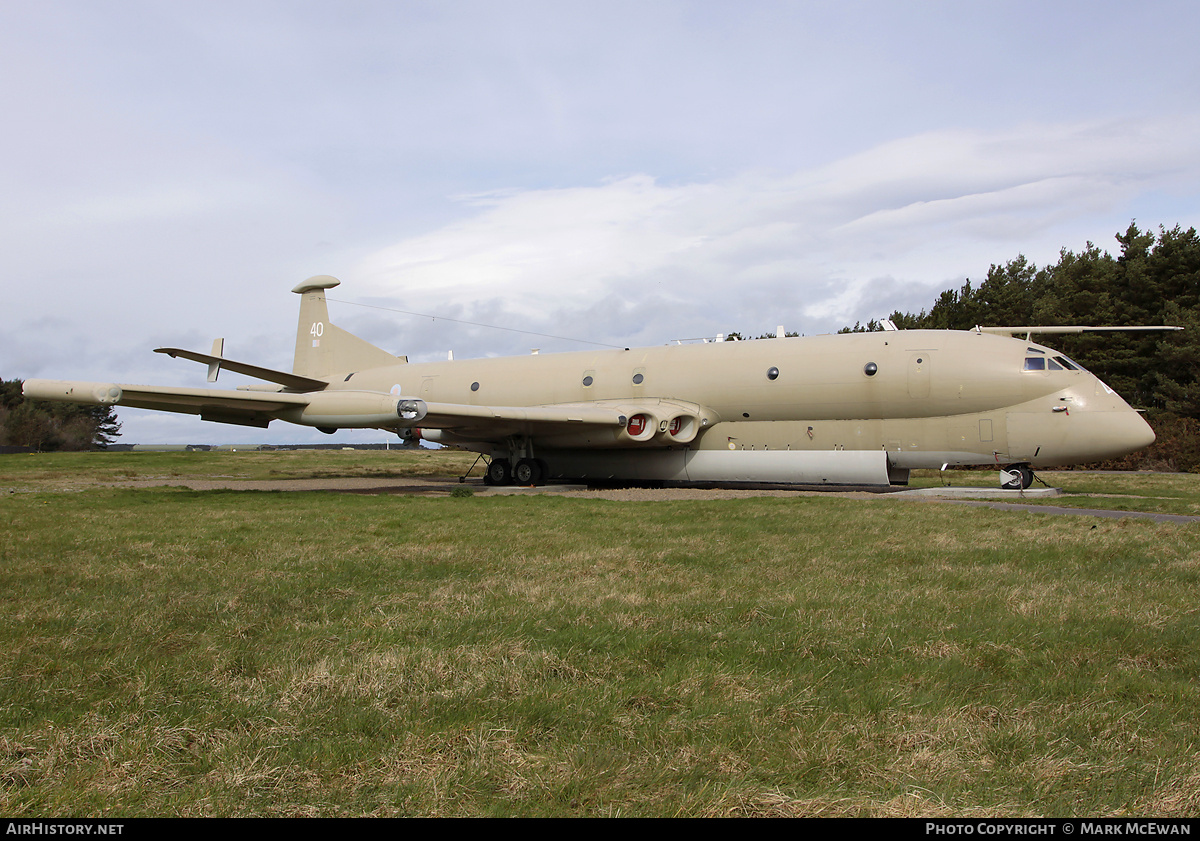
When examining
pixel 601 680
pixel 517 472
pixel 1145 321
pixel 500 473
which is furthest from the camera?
pixel 1145 321

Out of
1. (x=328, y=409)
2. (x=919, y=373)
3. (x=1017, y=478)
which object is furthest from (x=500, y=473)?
(x=1017, y=478)

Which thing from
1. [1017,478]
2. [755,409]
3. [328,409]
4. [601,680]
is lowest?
[601,680]

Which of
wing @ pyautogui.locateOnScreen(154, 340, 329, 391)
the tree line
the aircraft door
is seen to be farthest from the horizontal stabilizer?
the tree line

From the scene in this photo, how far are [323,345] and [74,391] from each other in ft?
38.8

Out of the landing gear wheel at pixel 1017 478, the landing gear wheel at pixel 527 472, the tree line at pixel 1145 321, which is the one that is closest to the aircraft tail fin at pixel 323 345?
the landing gear wheel at pixel 527 472

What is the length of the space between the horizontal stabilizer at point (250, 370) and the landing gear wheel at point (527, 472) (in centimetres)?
637

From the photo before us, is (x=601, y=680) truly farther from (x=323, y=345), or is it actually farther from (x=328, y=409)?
(x=323, y=345)

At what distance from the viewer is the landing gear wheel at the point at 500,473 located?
67.2ft

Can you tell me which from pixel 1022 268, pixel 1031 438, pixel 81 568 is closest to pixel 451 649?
pixel 81 568

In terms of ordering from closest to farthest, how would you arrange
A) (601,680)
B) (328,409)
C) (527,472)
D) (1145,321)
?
(601,680) → (328,409) → (527,472) → (1145,321)

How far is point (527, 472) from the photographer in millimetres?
20141

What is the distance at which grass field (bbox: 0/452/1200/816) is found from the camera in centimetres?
262

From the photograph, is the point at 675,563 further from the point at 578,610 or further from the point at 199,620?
the point at 199,620

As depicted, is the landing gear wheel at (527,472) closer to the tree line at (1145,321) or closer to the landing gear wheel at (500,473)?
the landing gear wheel at (500,473)
